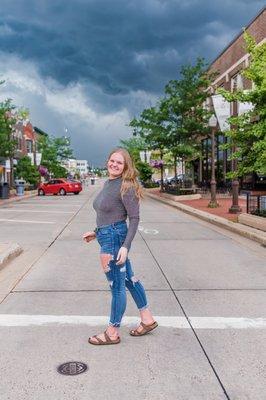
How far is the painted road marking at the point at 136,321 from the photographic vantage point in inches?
221

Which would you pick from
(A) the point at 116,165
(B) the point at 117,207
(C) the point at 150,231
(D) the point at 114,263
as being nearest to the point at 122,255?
(D) the point at 114,263

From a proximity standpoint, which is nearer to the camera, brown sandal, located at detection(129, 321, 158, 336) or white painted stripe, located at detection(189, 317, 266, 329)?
brown sandal, located at detection(129, 321, 158, 336)

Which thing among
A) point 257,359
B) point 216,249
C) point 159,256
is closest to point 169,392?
point 257,359

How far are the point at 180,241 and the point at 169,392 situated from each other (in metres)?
9.21

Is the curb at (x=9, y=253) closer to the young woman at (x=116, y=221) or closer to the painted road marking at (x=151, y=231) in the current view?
the young woman at (x=116, y=221)

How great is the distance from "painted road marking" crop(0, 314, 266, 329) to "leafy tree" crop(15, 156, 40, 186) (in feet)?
174

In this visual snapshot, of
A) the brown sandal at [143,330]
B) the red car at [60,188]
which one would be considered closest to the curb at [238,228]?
the brown sandal at [143,330]

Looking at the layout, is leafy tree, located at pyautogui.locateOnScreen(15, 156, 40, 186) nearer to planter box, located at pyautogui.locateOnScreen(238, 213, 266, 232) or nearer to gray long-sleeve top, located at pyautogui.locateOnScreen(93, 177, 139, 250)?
planter box, located at pyautogui.locateOnScreen(238, 213, 266, 232)

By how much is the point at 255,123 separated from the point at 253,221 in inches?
111

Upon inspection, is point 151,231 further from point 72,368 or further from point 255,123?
point 72,368

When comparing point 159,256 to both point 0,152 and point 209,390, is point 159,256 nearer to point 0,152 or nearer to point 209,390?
point 209,390

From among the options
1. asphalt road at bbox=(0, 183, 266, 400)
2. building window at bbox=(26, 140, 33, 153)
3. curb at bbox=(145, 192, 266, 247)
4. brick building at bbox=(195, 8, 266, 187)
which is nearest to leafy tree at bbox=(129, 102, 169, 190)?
brick building at bbox=(195, 8, 266, 187)

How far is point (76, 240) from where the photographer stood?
13203mm

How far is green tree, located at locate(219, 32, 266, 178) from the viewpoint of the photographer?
13.3 meters
